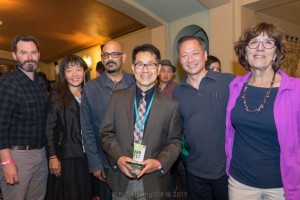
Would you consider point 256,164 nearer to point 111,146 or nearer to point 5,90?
point 111,146

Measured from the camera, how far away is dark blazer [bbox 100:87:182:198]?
1.86 metres

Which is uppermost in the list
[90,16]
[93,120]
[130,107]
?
[90,16]

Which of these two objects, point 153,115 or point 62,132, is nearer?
point 153,115

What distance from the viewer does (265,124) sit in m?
1.65

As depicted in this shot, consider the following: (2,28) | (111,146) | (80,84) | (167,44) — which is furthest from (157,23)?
(2,28)

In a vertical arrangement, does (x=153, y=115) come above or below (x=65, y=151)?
above

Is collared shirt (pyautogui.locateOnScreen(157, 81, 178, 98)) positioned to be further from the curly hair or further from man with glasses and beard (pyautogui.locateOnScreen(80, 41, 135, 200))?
the curly hair

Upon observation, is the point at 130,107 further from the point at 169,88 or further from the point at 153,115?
the point at 169,88

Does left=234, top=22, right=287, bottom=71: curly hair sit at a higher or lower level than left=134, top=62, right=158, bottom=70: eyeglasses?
higher

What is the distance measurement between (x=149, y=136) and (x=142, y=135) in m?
0.05

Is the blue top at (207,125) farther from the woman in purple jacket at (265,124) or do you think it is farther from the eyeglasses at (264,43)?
Result: the eyeglasses at (264,43)

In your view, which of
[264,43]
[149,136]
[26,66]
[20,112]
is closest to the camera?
[264,43]

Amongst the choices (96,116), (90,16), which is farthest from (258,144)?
(90,16)

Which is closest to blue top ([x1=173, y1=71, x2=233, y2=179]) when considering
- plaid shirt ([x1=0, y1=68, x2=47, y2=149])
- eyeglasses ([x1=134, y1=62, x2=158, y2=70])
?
eyeglasses ([x1=134, y1=62, x2=158, y2=70])
